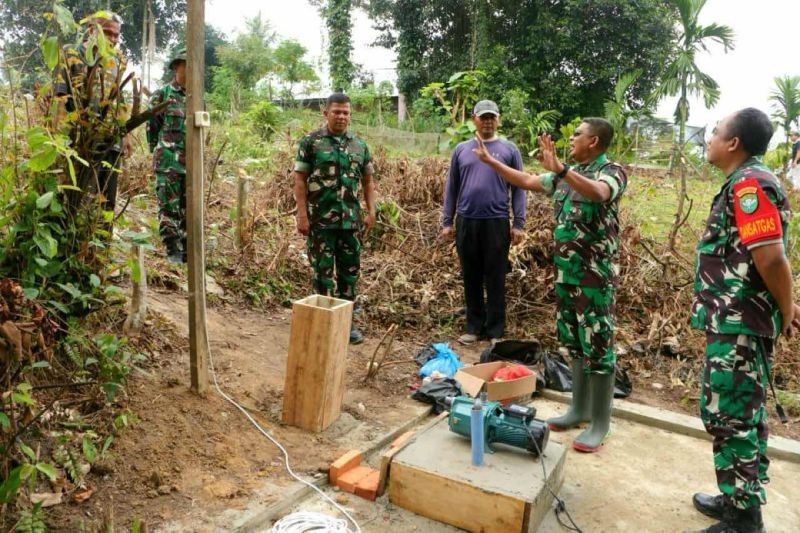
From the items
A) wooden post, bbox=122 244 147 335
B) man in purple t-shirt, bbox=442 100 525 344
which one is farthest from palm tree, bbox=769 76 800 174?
wooden post, bbox=122 244 147 335

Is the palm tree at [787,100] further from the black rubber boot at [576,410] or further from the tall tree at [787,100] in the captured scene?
the black rubber boot at [576,410]

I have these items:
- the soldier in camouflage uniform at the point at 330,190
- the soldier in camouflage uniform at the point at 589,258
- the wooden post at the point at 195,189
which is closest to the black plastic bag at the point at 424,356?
the soldier in camouflage uniform at the point at 330,190

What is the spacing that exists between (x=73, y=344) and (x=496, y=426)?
7.41 ft

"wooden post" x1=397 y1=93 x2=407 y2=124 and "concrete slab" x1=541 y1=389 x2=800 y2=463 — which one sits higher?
"wooden post" x1=397 y1=93 x2=407 y2=124

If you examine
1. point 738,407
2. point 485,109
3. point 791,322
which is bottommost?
point 738,407

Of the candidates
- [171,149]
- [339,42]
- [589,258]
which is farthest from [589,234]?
[339,42]

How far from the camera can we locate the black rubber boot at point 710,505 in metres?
2.98

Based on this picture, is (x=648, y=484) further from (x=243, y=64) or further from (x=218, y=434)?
(x=243, y=64)

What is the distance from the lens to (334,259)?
4.99 meters

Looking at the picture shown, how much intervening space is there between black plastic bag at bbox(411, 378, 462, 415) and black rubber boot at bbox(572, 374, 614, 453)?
0.94m

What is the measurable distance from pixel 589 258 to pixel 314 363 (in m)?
1.79

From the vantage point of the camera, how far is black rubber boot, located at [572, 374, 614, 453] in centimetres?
357

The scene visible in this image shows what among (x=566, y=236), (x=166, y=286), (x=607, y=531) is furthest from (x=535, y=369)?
(x=166, y=286)

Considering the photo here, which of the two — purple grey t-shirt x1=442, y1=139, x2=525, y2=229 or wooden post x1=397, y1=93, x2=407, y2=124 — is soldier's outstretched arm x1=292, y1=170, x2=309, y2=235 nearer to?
purple grey t-shirt x1=442, y1=139, x2=525, y2=229
